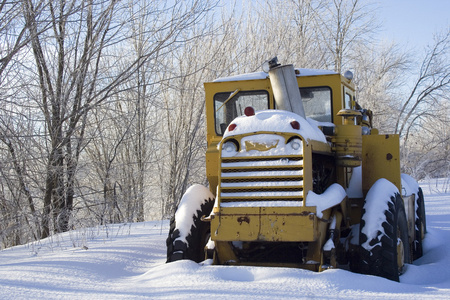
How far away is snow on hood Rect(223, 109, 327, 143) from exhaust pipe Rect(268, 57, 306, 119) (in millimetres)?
554

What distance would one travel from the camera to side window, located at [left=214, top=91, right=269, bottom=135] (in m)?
6.63

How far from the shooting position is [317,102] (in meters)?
6.51

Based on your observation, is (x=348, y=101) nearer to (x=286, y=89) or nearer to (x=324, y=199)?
(x=286, y=89)

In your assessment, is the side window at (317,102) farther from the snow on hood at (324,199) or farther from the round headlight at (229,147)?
the round headlight at (229,147)

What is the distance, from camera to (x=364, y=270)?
503 cm

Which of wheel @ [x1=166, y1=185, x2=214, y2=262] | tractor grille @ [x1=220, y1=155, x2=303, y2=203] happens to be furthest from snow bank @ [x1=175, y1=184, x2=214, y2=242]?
tractor grille @ [x1=220, y1=155, x2=303, y2=203]

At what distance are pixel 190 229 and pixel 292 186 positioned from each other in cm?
134

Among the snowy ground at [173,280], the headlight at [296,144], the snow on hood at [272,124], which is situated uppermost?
the snow on hood at [272,124]

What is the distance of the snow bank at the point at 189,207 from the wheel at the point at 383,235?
179 centimetres

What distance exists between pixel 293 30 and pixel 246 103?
1362cm

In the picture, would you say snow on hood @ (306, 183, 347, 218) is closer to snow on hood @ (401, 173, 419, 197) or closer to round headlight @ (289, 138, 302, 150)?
round headlight @ (289, 138, 302, 150)

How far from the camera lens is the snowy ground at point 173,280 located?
13.3 feet

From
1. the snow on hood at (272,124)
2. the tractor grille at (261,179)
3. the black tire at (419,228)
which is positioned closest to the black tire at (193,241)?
the tractor grille at (261,179)

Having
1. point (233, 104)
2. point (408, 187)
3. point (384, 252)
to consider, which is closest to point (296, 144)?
point (384, 252)
